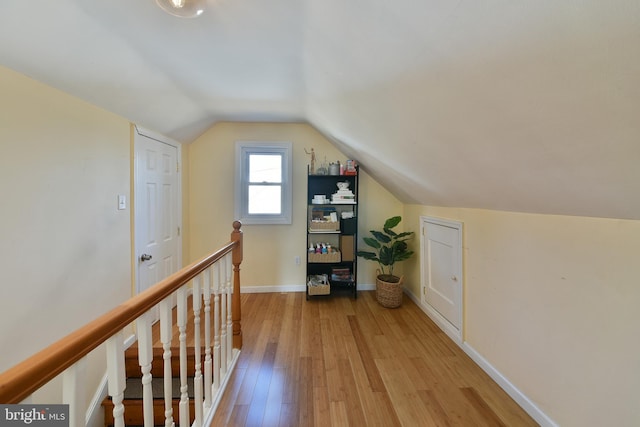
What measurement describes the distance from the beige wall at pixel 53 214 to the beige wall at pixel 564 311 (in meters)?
2.87

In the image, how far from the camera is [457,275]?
2.09 m

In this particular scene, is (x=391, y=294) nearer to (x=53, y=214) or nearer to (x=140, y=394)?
(x=140, y=394)

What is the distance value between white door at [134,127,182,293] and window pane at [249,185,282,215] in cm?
85

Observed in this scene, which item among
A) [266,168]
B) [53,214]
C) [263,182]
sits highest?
[266,168]

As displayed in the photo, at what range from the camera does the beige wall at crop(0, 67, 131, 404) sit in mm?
1268

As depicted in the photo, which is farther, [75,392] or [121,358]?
[121,358]

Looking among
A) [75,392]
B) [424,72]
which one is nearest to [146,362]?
[75,392]

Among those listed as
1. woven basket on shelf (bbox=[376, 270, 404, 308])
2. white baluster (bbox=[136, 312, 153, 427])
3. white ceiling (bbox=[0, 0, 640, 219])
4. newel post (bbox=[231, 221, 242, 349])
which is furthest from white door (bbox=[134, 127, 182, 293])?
woven basket on shelf (bbox=[376, 270, 404, 308])

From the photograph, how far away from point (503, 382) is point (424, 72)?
1.98 metres

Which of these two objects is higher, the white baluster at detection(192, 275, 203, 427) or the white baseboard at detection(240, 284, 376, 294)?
the white baluster at detection(192, 275, 203, 427)

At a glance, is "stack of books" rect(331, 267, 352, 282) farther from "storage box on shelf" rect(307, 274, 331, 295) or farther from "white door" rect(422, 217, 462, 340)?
"white door" rect(422, 217, 462, 340)

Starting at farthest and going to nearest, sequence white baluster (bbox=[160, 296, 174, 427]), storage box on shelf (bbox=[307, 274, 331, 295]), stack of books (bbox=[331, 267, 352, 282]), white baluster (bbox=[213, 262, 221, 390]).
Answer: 1. stack of books (bbox=[331, 267, 352, 282])
2. storage box on shelf (bbox=[307, 274, 331, 295])
3. white baluster (bbox=[213, 262, 221, 390])
4. white baluster (bbox=[160, 296, 174, 427])

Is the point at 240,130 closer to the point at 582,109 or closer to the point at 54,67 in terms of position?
the point at 54,67

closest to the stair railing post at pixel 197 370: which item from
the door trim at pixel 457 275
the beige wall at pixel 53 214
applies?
the beige wall at pixel 53 214
